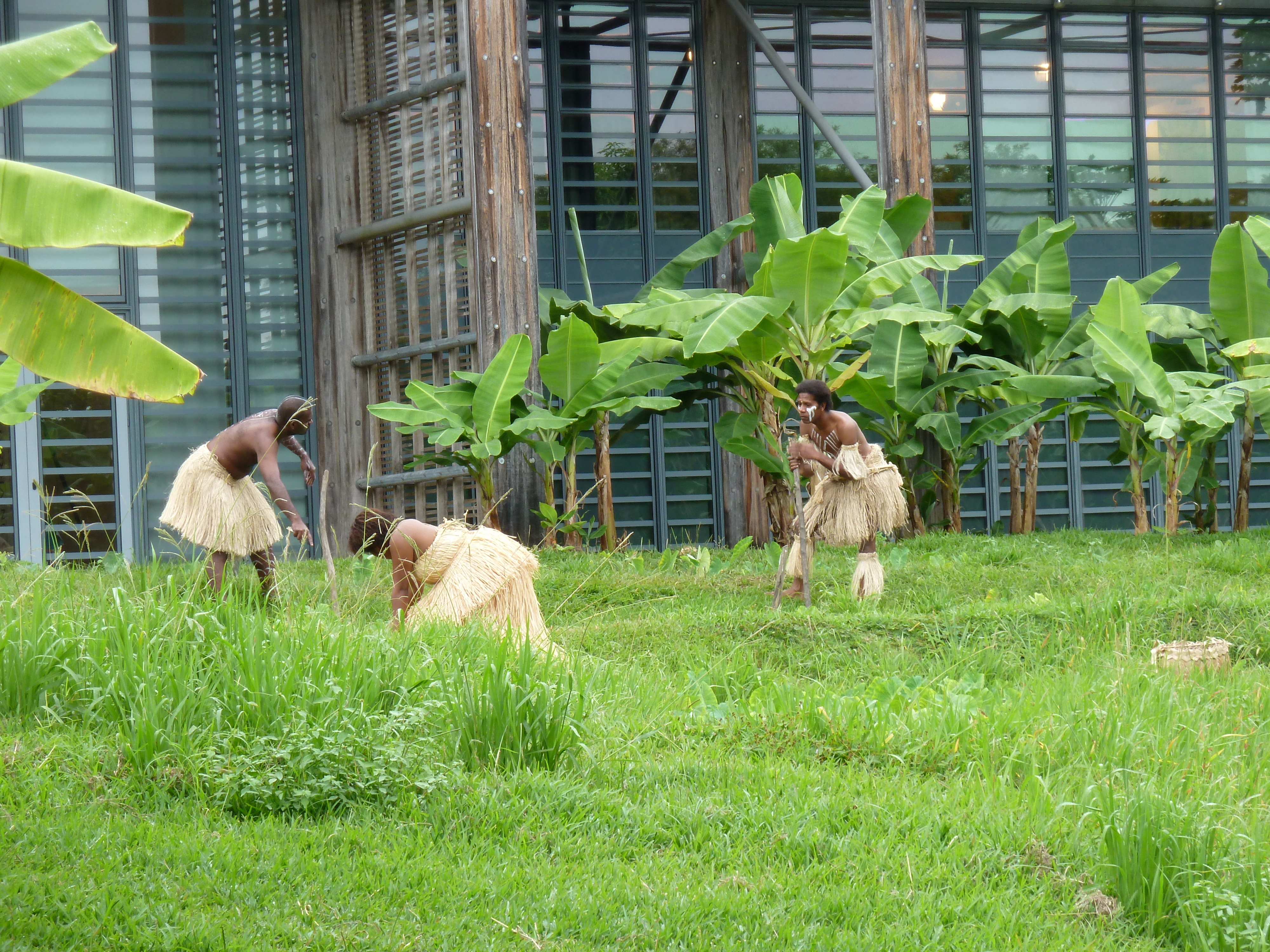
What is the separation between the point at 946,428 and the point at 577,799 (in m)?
7.20

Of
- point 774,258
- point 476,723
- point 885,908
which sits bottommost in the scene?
point 885,908

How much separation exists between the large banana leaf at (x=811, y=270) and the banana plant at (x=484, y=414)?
1.93m

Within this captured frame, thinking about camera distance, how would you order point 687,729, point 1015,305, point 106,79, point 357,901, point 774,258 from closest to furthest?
point 357,901
point 687,729
point 774,258
point 1015,305
point 106,79

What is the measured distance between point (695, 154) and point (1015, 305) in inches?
176

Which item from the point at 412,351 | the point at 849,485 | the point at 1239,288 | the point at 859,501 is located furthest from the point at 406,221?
the point at 1239,288

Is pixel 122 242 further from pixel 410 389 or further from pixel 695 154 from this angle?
pixel 695 154

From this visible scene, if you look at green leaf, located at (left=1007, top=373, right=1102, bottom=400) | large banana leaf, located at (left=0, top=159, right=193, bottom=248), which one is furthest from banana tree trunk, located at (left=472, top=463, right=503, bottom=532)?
large banana leaf, located at (left=0, top=159, right=193, bottom=248)

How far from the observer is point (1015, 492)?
37.6 ft

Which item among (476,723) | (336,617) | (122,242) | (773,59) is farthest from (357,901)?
(773,59)

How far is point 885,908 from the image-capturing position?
3.30 meters

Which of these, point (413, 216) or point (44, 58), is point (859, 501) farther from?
point (413, 216)

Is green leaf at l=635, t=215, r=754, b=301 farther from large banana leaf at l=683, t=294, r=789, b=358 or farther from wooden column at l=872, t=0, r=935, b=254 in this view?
large banana leaf at l=683, t=294, r=789, b=358

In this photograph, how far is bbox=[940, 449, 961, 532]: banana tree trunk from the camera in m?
11.0

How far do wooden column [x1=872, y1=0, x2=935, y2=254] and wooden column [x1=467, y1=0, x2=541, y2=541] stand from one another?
10.5 feet
